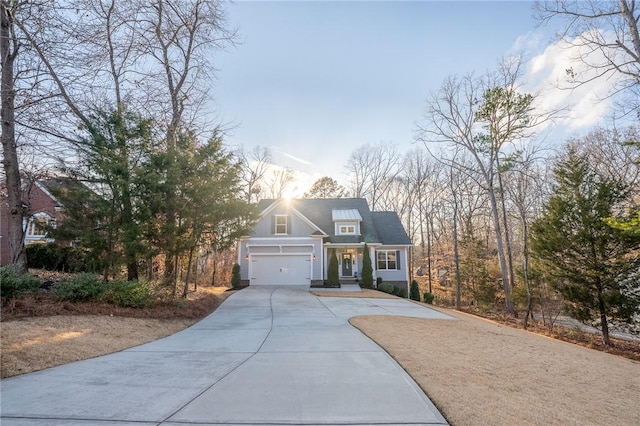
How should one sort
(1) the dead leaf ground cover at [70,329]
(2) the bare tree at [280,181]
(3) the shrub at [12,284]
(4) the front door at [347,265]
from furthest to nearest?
(2) the bare tree at [280,181]
(4) the front door at [347,265]
(3) the shrub at [12,284]
(1) the dead leaf ground cover at [70,329]

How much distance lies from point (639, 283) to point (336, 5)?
1268 cm

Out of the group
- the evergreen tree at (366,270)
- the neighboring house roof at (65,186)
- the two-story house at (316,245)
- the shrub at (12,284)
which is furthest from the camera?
the evergreen tree at (366,270)

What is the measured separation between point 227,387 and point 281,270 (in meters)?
16.3

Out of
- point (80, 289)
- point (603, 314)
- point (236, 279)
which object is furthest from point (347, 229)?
point (80, 289)

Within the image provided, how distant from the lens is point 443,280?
29.5m

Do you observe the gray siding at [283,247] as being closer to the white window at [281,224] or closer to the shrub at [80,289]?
the white window at [281,224]

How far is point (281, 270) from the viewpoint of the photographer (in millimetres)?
20219

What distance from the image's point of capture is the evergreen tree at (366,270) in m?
20.4

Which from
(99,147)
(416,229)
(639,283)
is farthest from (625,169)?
(99,147)

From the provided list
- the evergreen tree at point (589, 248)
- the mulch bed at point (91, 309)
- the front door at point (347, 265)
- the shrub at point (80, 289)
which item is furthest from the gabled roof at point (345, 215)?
the shrub at point (80, 289)

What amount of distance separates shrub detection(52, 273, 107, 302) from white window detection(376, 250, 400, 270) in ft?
55.5

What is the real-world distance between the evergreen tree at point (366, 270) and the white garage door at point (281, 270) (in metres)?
3.51

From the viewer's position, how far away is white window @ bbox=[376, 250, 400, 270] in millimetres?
22266

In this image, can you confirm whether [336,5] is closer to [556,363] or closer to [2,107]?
[2,107]
